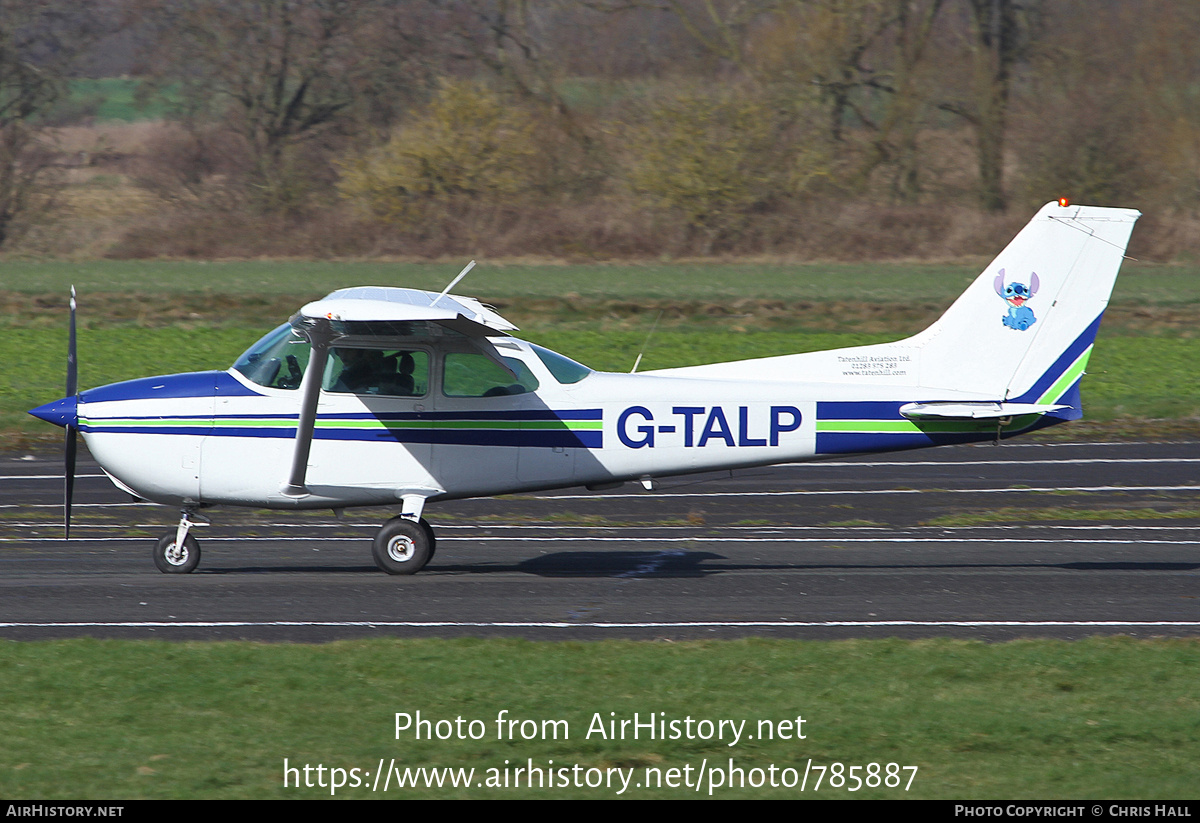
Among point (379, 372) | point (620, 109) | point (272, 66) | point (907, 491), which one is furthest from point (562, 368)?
point (272, 66)

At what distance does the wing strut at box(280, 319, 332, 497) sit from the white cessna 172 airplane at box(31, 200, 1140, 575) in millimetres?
79

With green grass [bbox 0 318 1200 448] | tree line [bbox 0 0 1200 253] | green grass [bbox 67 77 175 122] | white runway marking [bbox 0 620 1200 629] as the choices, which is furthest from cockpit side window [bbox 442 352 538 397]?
green grass [bbox 67 77 175 122]

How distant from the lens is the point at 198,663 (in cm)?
841

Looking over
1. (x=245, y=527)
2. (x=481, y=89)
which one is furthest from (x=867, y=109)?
(x=245, y=527)

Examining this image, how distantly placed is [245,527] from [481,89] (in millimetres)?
37019

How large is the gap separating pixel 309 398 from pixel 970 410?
17.8 feet

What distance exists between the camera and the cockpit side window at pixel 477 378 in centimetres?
1130

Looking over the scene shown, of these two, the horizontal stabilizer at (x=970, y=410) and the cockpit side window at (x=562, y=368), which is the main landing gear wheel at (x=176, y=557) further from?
the horizontal stabilizer at (x=970, y=410)

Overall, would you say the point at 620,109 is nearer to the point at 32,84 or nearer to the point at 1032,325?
the point at 32,84

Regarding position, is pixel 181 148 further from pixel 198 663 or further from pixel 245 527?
pixel 198 663

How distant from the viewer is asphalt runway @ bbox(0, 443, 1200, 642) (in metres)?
9.95

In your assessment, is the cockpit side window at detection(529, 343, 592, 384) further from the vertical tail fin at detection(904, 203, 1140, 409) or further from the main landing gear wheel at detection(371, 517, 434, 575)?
the vertical tail fin at detection(904, 203, 1140, 409)

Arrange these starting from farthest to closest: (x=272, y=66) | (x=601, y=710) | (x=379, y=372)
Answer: (x=272, y=66)
(x=379, y=372)
(x=601, y=710)

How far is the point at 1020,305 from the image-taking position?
11.4 metres
